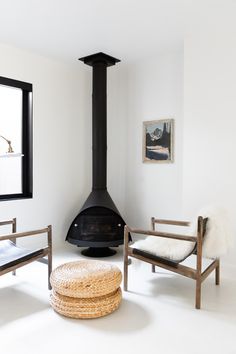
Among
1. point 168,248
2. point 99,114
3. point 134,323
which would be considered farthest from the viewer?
point 99,114

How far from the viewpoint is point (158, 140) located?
14.2ft

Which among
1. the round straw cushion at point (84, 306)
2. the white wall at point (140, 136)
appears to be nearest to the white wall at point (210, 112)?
the white wall at point (140, 136)

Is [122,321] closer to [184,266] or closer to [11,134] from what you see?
[184,266]

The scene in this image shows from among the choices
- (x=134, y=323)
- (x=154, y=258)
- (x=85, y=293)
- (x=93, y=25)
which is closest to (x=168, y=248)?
(x=154, y=258)

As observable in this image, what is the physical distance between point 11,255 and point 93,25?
8.08 feet

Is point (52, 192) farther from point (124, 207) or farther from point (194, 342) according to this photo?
point (194, 342)

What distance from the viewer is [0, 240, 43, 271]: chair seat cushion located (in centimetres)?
251

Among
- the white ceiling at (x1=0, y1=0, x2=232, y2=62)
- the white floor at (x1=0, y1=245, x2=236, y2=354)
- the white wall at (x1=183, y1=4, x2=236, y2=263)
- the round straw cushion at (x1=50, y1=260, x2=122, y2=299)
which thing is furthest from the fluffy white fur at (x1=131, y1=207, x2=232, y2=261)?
the white ceiling at (x1=0, y1=0, x2=232, y2=62)

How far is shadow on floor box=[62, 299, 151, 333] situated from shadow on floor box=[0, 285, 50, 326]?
342 millimetres

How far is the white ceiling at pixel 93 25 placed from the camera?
2887 mm

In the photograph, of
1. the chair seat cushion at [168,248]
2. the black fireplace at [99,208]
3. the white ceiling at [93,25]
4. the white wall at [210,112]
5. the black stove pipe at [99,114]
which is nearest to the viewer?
the chair seat cushion at [168,248]

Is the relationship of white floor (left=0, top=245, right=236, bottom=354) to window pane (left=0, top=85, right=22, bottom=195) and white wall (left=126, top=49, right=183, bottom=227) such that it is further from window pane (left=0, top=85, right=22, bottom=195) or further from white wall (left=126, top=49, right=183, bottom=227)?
white wall (left=126, top=49, right=183, bottom=227)

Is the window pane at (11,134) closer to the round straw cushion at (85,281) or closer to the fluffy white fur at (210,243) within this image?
the round straw cushion at (85,281)

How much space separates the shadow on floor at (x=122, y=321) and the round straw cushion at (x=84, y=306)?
4 cm
